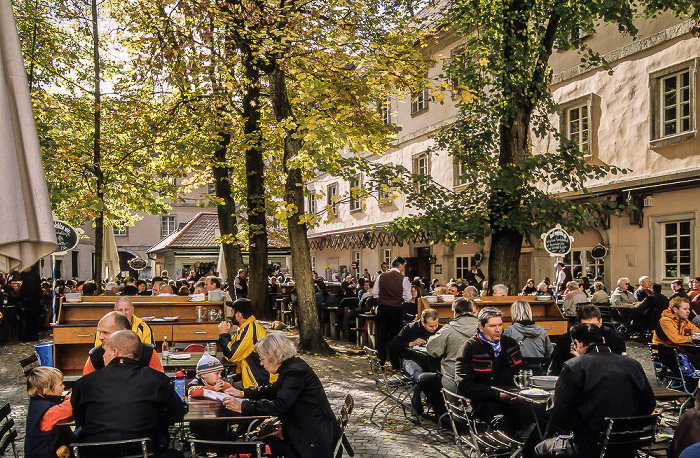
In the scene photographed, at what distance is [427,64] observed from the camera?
12305 mm

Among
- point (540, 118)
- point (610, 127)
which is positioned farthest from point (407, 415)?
point (610, 127)

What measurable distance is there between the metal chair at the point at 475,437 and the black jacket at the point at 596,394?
2.65ft

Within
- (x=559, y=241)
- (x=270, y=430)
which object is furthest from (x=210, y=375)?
(x=559, y=241)

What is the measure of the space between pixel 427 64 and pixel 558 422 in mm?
8489

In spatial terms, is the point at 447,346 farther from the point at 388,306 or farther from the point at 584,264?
the point at 584,264

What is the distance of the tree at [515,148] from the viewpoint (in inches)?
549

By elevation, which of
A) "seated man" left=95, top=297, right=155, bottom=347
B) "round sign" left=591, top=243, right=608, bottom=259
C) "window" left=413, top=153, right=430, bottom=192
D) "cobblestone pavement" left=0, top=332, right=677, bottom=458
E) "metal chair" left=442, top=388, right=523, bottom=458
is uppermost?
"window" left=413, top=153, right=430, bottom=192

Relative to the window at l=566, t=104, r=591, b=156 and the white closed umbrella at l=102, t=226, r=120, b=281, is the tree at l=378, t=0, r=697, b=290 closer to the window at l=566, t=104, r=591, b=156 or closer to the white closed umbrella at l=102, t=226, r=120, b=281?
the window at l=566, t=104, r=591, b=156

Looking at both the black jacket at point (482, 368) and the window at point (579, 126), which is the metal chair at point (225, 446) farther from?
the window at point (579, 126)

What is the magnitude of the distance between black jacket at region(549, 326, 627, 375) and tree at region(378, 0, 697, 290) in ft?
22.3

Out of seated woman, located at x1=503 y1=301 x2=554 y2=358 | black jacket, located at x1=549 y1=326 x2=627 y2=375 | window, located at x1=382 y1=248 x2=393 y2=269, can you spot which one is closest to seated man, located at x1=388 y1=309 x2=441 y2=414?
seated woman, located at x1=503 y1=301 x2=554 y2=358

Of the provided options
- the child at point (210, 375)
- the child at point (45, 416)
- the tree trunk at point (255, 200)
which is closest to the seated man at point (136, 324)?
the child at point (210, 375)

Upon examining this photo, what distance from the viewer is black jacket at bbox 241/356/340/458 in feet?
16.7

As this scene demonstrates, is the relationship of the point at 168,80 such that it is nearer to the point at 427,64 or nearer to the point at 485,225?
the point at 427,64
